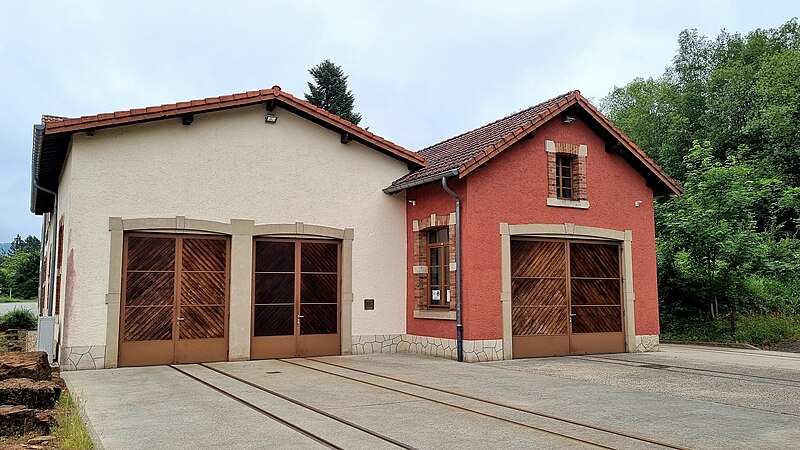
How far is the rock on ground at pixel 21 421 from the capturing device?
5.62 metres

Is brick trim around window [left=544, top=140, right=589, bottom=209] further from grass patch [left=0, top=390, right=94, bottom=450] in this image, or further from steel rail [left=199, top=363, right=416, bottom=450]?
grass patch [left=0, top=390, right=94, bottom=450]

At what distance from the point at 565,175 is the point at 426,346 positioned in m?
4.39

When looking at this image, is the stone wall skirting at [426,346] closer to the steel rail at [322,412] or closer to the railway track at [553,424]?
the railway track at [553,424]

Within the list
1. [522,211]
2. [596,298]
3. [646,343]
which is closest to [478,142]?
[522,211]

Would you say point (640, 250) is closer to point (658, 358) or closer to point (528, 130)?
point (658, 358)

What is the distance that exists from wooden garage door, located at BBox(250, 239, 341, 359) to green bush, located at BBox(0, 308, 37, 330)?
12.5 metres

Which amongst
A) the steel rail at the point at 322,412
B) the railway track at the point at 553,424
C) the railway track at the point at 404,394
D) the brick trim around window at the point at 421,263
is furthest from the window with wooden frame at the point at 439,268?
the steel rail at the point at 322,412

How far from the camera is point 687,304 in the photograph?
1631 centimetres

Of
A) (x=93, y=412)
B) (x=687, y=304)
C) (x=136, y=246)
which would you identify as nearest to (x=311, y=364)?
(x=136, y=246)

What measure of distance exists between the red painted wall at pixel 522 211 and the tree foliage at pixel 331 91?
20931 mm

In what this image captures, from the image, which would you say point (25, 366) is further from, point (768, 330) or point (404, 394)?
point (768, 330)

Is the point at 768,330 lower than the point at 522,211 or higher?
lower

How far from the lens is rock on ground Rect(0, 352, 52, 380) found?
7.35 metres

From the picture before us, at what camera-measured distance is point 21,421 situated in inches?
225
